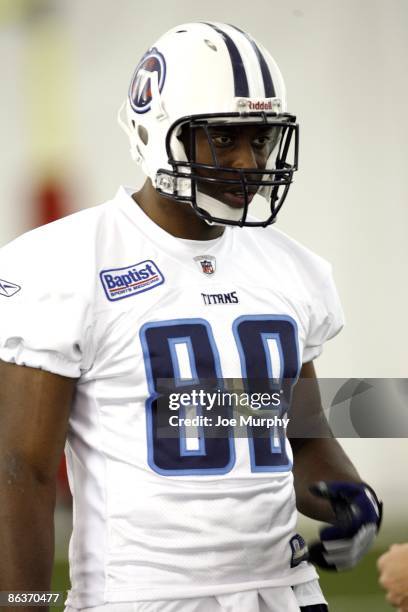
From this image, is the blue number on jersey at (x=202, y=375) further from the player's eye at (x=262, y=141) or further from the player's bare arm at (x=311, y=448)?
the player's eye at (x=262, y=141)

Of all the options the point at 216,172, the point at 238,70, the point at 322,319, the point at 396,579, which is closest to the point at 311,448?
the point at 322,319

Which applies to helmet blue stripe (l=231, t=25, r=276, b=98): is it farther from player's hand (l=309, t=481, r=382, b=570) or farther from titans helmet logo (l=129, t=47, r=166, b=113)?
Result: player's hand (l=309, t=481, r=382, b=570)

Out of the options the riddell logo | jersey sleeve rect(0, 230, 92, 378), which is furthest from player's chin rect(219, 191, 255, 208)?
jersey sleeve rect(0, 230, 92, 378)

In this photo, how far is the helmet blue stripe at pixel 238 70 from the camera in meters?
1.52

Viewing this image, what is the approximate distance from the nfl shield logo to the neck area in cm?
4

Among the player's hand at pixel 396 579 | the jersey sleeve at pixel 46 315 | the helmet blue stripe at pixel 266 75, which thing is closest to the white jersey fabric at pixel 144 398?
the jersey sleeve at pixel 46 315

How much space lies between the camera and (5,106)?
2926 mm

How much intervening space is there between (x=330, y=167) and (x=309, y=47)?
12.0 inches

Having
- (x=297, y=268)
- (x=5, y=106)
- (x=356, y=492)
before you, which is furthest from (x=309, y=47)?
(x=356, y=492)

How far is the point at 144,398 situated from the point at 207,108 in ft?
1.29

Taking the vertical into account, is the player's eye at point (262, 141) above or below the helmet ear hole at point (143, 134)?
above

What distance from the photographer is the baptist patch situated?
143 centimetres

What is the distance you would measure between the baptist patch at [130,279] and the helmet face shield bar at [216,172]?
10 cm

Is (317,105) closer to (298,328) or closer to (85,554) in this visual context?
(298,328)
